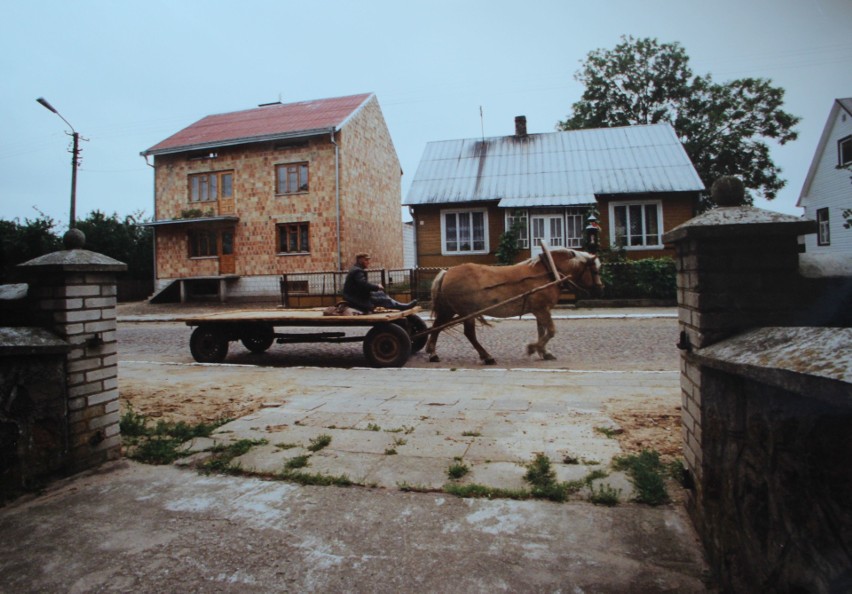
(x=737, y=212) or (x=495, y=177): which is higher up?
(x=495, y=177)

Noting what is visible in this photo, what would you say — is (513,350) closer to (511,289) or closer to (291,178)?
(511,289)

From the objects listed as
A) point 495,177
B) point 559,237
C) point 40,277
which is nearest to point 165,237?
point 495,177

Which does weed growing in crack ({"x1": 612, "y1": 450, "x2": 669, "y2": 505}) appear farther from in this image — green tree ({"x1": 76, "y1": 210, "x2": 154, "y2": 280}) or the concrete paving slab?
green tree ({"x1": 76, "y1": 210, "x2": 154, "y2": 280})

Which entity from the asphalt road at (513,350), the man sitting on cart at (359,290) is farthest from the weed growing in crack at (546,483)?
the man sitting on cart at (359,290)

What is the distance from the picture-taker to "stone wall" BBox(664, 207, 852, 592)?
149cm

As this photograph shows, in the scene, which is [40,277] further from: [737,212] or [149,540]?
[737,212]

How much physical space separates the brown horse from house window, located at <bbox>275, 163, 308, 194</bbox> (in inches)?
746

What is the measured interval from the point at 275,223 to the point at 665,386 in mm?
23432

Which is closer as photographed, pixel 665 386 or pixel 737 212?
pixel 737 212

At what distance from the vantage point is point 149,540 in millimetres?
2744

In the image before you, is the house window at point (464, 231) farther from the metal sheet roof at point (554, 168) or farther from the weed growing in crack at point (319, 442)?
the weed growing in crack at point (319, 442)

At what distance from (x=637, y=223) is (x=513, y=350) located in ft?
50.5

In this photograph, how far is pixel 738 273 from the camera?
94.1 inches

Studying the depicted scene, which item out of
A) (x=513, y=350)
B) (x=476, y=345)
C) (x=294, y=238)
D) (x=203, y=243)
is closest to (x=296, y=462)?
(x=476, y=345)
